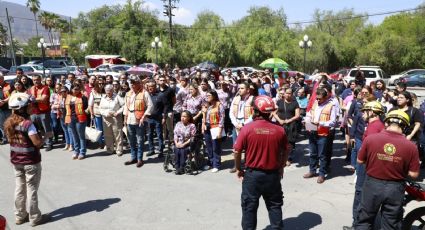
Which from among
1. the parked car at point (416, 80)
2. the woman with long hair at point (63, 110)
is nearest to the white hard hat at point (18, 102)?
the woman with long hair at point (63, 110)

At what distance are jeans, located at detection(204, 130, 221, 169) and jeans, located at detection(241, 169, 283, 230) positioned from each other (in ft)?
11.6

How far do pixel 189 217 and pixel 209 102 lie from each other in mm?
2889

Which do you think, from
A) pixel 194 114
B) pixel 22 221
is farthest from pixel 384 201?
pixel 194 114

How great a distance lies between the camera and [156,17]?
49.2m

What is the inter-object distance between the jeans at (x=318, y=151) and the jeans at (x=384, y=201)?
308 cm

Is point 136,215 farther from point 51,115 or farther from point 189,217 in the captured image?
point 51,115

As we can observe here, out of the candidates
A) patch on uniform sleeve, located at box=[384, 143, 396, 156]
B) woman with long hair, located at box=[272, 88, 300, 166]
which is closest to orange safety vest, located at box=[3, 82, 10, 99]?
woman with long hair, located at box=[272, 88, 300, 166]

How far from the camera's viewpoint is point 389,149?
3.77m

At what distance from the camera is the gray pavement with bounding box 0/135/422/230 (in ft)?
17.7

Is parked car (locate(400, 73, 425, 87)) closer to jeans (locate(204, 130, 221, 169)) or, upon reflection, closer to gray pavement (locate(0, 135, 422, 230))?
gray pavement (locate(0, 135, 422, 230))

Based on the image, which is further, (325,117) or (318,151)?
(318,151)

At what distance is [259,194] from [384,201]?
1271 millimetres

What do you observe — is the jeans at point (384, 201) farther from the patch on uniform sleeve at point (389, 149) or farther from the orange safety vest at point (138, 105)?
the orange safety vest at point (138, 105)

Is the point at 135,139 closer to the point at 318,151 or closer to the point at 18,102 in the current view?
the point at 18,102
